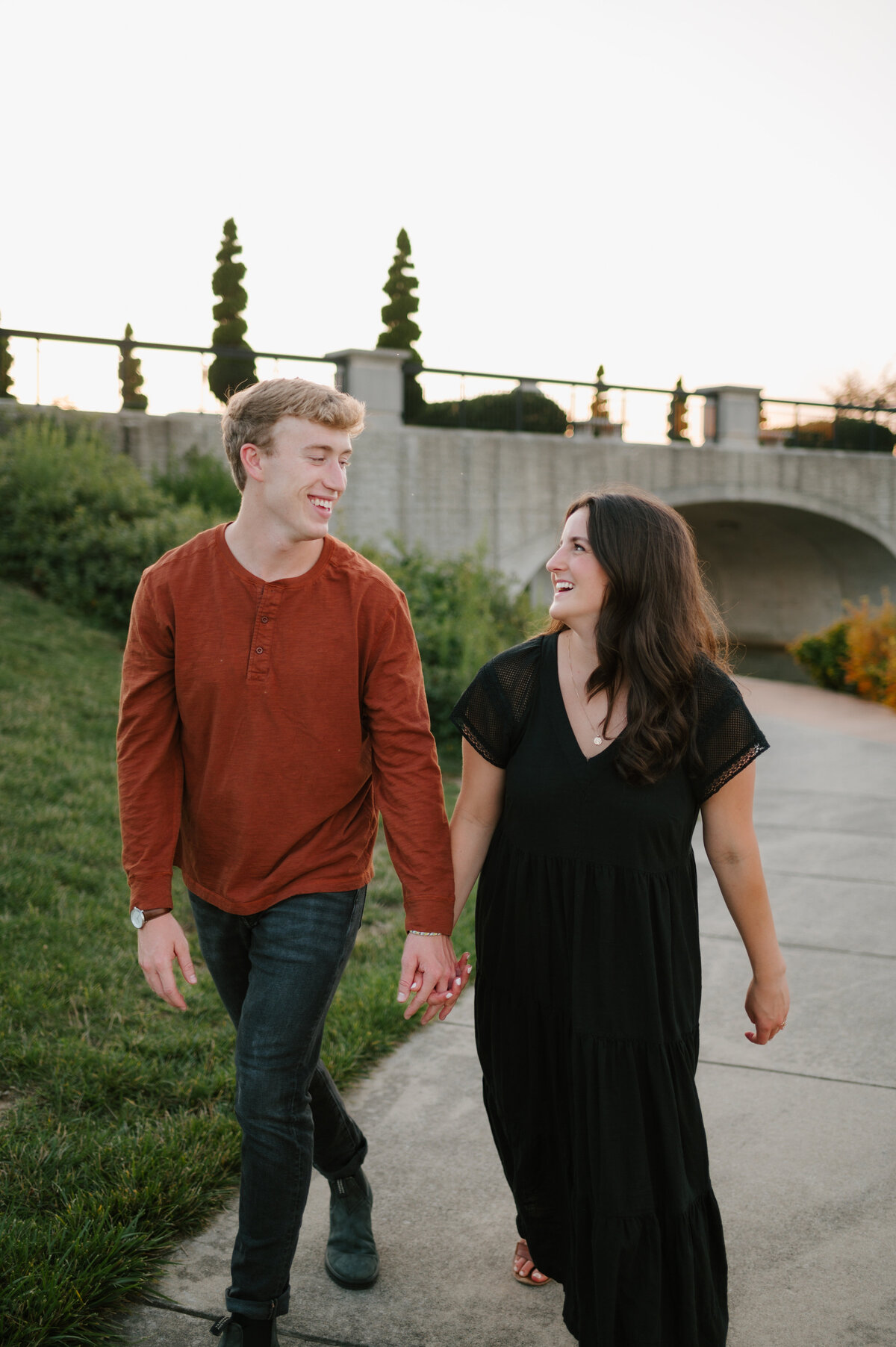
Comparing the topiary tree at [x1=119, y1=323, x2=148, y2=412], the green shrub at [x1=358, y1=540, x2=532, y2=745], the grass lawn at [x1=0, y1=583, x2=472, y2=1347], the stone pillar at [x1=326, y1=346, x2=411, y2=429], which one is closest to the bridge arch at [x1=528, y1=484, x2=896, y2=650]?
the stone pillar at [x1=326, y1=346, x2=411, y2=429]

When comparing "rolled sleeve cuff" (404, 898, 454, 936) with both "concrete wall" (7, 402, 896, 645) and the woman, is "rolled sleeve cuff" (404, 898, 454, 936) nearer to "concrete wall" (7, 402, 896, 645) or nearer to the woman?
the woman

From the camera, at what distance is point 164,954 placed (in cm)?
240

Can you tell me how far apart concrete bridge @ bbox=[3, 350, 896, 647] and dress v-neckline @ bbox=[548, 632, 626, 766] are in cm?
893

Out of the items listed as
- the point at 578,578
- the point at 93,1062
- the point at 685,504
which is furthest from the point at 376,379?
the point at 578,578

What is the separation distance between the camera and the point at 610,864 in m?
2.26

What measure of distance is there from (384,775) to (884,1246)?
1.77 metres

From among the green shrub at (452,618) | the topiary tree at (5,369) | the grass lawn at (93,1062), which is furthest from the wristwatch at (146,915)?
the topiary tree at (5,369)

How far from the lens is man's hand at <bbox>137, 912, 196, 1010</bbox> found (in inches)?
94.0

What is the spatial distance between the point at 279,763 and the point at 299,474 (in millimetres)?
602

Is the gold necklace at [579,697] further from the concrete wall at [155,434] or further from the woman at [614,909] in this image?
the concrete wall at [155,434]

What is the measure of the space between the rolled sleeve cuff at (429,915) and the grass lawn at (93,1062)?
108 centimetres

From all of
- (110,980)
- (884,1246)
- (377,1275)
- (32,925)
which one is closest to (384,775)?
(377,1275)

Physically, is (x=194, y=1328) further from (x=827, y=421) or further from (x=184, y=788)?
(x=827, y=421)

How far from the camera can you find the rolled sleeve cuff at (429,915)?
2373 mm
